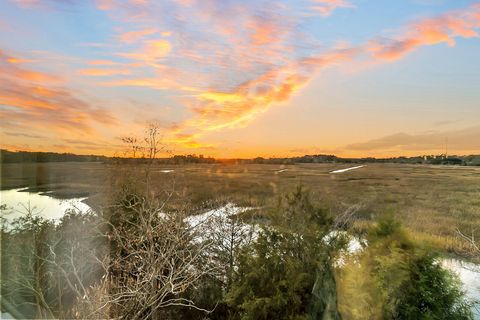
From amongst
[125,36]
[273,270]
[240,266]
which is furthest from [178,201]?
[125,36]

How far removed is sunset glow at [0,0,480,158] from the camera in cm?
216

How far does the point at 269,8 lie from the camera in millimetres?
2766

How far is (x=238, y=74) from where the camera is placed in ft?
11.2

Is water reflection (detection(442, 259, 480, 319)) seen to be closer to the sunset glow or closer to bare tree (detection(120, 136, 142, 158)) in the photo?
the sunset glow

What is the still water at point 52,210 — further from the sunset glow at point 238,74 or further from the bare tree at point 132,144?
the bare tree at point 132,144

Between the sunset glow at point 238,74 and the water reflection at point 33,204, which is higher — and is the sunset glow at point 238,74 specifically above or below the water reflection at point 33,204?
above

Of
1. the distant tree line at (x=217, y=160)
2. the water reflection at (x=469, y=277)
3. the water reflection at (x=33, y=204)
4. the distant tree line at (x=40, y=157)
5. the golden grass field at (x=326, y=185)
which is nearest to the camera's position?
the distant tree line at (x=40, y=157)

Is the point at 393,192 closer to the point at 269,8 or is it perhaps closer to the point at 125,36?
the point at 269,8

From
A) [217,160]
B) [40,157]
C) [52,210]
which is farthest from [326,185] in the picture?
[40,157]

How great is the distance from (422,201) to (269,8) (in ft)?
9.83

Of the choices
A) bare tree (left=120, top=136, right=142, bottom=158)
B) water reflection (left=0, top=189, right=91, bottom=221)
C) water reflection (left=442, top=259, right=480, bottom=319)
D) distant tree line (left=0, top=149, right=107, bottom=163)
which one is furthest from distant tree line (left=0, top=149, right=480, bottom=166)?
water reflection (left=442, top=259, right=480, bottom=319)

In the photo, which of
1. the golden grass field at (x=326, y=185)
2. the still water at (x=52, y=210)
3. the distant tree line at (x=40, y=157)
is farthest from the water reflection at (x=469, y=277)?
the distant tree line at (x=40, y=157)

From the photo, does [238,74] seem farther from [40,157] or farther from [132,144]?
[40,157]

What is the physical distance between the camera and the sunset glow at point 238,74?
2162mm
